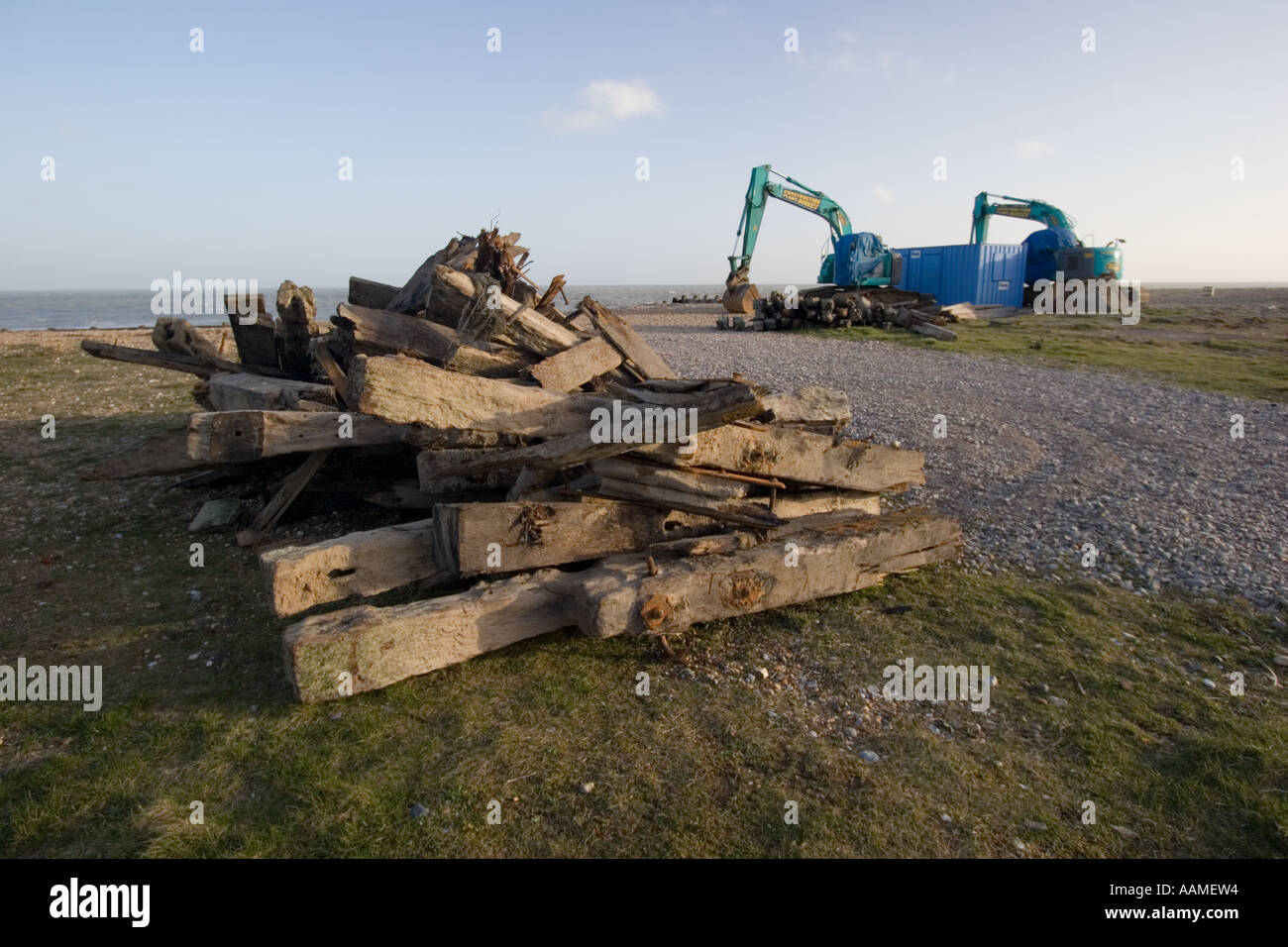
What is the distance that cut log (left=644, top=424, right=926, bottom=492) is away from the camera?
5117 millimetres

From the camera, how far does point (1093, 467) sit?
8695 mm

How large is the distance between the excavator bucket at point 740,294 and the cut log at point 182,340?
23.7m

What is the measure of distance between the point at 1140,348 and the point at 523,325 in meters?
19.6

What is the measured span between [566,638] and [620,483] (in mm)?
1102

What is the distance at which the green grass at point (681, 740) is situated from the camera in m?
3.15

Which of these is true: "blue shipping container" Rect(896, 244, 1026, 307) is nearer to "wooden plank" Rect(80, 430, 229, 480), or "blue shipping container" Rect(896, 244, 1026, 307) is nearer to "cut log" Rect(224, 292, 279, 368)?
"cut log" Rect(224, 292, 279, 368)

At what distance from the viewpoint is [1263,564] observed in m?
6.14

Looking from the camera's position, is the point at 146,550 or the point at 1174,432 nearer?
the point at 146,550

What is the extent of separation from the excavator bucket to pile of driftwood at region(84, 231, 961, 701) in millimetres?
24270

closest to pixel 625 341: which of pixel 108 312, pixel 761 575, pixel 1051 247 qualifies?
pixel 761 575
